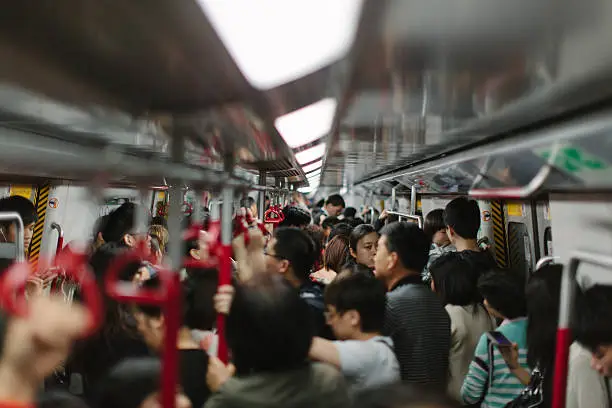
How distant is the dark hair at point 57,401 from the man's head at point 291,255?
1.42m

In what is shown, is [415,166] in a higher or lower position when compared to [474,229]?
higher

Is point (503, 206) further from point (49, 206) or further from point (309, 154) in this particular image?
point (49, 206)

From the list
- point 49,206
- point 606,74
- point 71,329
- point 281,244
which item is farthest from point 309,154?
point 49,206

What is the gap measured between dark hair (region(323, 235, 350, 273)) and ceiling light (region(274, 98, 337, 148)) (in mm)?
1293

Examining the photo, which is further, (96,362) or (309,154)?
(309,154)

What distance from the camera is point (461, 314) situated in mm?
2713

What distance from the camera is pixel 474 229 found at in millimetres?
3461

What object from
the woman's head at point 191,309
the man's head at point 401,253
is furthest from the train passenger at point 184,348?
the man's head at point 401,253

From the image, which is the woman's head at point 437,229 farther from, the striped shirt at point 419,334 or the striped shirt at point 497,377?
the striped shirt at point 419,334

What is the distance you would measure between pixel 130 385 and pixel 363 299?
41.7 inches

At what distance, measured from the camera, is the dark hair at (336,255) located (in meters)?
3.75

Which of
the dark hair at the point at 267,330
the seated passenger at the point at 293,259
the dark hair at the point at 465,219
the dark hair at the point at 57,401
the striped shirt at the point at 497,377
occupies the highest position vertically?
the dark hair at the point at 465,219

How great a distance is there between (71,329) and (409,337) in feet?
5.80

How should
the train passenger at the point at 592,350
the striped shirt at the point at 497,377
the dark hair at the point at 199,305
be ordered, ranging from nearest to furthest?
the train passenger at the point at 592,350 < the dark hair at the point at 199,305 < the striped shirt at the point at 497,377
